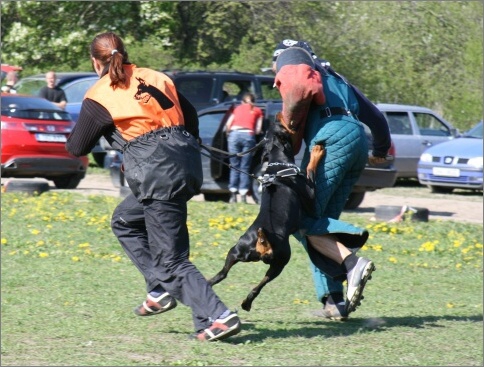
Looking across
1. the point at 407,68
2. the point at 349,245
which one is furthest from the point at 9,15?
the point at 349,245

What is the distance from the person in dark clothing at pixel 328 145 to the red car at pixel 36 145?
10465mm

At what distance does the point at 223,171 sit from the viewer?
51.7ft

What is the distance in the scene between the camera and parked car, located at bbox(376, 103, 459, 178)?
21.5 metres

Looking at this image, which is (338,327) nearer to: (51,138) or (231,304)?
(231,304)

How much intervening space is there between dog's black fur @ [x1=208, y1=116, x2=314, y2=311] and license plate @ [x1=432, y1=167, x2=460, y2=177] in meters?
13.2

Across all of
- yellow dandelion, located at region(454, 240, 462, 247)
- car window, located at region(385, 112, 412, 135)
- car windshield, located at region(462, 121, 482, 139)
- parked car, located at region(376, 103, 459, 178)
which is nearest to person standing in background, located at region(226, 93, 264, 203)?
yellow dandelion, located at region(454, 240, 462, 247)

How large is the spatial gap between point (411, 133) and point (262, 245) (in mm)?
16012

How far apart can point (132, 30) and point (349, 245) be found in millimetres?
23238

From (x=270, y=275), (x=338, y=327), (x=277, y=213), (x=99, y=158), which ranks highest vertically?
(x=277, y=213)

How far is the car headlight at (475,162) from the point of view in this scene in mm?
18938

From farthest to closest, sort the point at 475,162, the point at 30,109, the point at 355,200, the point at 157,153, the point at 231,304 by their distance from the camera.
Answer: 1. the point at 475,162
2. the point at 30,109
3. the point at 355,200
4. the point at 231,304
5. the point at 157,153

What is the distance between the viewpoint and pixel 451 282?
9.25 meters

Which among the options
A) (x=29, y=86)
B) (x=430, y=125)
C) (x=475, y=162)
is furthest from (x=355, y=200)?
(x=29, y=86)

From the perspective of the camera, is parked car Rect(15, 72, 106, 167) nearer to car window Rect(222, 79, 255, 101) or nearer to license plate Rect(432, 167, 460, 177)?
car window Rect(222, 79, 255, 101)
